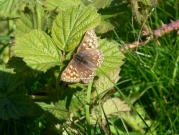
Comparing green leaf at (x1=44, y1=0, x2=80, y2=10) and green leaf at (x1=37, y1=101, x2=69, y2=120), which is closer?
green leaf at (x1=37, y1=101, x2=69, y2=120)

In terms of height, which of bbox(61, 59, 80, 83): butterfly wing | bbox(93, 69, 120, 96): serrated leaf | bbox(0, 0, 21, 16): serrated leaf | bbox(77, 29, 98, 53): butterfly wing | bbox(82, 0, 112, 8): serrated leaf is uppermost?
bbox(82, 0, 112, 8): serrated leaf

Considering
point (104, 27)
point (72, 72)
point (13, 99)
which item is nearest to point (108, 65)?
point (72, 72)

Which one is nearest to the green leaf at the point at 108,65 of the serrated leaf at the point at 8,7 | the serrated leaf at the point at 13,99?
the serrated leaf at the point at 13,99

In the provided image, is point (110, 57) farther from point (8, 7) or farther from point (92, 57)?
point (8, 7)

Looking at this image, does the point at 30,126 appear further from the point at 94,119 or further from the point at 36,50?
the point at 36,50

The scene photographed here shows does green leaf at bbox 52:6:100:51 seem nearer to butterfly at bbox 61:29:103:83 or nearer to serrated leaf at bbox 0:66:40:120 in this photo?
butterfly at bbox 61:29:103:83

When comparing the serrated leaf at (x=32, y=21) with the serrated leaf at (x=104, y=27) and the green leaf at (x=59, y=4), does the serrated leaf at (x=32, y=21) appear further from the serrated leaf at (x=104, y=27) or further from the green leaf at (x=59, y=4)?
the serrated leaf at (x=104, y=27)

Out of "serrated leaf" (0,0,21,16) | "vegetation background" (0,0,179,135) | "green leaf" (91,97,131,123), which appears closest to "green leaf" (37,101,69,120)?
"vegetation background" (0,0,179,135)
